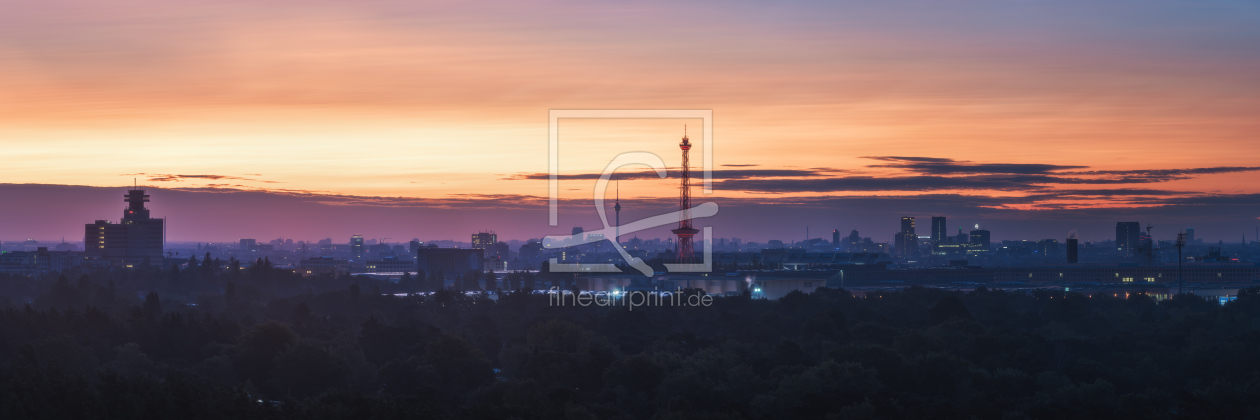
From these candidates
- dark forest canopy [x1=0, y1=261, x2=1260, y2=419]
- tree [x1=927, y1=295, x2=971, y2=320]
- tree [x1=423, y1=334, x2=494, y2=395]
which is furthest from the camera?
tree [x1=927, y1=295, x2=971, y2=320]

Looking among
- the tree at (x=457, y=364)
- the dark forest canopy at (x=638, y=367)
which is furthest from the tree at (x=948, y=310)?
the tree at (x=457, y=364)

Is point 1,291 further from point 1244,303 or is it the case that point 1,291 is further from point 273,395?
point 1244,303

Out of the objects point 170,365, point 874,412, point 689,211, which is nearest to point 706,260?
point 689,211

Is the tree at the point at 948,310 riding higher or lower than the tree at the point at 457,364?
higher

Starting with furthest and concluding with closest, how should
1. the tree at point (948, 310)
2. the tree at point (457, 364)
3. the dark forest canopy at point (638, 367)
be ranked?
1. the tree at point (948, 310)
2. the tree at point (457, 364)
3. the dark forest canopy at point (638, 367)

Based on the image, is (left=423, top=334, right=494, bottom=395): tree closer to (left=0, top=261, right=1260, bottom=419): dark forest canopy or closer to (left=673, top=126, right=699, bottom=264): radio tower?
(left=0, top=261, right=1260, bottom=419): dark forest canopy

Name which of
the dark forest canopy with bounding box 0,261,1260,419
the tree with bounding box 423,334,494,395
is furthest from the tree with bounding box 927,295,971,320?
the tree with bounding box 423,334,494,395

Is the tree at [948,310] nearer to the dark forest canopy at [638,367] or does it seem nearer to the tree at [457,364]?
the dark forest canopy at [638,367]

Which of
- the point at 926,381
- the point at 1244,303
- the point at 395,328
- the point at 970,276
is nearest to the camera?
the point at 926,381
